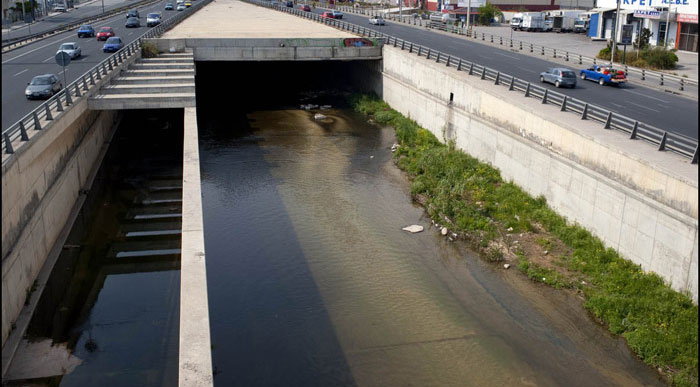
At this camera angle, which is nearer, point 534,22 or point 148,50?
point 148,50

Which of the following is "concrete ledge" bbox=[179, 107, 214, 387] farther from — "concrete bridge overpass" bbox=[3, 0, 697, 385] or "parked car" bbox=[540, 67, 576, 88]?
"parked car" bbox=[540, 67, 576, 88]

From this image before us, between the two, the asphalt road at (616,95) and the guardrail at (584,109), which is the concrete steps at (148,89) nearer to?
the guardrail at (584,109)

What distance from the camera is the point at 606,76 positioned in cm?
4281

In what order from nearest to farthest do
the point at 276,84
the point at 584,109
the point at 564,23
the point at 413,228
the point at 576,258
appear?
the point at 576,258 < the point at 584,109 < the point at 413,228 < the point at 276,84 < the point at 564,23

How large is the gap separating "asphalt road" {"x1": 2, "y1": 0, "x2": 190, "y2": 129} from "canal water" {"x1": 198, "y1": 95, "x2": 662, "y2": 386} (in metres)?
9.89

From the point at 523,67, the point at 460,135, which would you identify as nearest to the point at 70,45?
the point at 460,135

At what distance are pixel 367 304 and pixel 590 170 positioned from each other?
10.5 metres

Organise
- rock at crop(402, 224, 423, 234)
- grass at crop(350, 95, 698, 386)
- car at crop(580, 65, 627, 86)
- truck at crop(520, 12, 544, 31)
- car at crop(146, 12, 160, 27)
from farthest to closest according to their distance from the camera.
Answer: truck at crop(520, 12, 544, 31)
car at crop(146, 12, 160, 27)
car at crop(580, 65, 627, 86)
rock at crop(402, 224, 423, 234)
grass at crop(350, 95, 698, 386)

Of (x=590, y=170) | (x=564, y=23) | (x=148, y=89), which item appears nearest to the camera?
(x=590, y=170)

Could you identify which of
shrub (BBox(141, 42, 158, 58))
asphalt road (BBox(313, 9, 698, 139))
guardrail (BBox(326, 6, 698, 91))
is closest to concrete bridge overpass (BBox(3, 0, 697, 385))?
shrub (BBox(141, 42, 158, 58))

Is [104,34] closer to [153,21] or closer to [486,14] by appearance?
[153,21]

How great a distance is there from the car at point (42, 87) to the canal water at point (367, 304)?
9404 mm

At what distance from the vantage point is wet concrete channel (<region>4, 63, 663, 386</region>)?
63.6 ft

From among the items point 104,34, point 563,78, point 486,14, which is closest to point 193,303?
point 563,78
